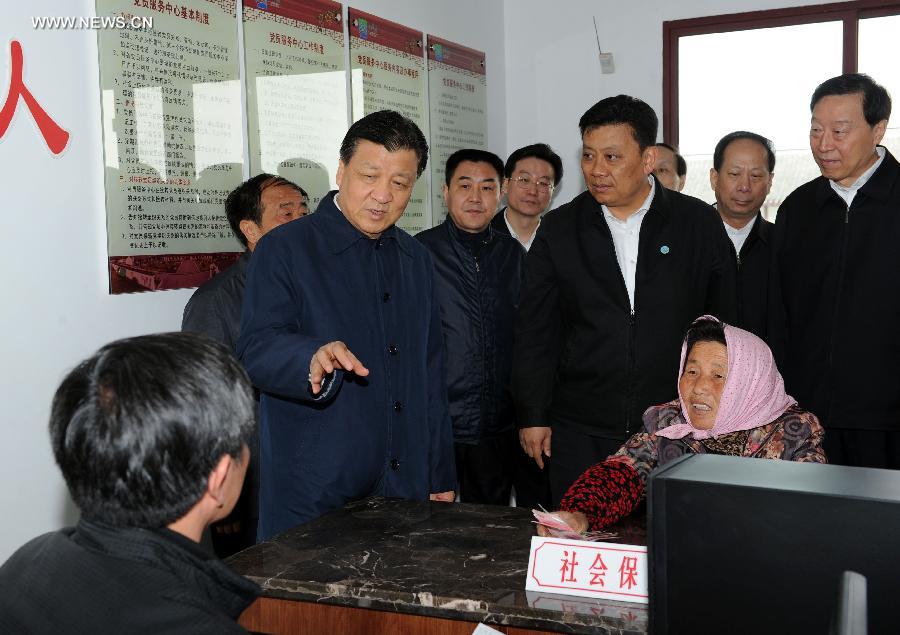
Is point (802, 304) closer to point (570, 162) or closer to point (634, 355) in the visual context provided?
point (634, 355)

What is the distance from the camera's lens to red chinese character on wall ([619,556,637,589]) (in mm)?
1373

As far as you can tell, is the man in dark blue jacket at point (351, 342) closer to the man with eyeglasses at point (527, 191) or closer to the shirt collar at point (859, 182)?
the shirt collar at point (859, 182)

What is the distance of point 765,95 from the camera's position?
16.2ft

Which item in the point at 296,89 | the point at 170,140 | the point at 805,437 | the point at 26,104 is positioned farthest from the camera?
the point at 296,89

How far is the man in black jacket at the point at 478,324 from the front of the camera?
130 inches

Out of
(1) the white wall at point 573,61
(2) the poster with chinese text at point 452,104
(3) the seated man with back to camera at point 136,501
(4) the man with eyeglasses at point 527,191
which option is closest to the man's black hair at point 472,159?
(4) the man with eyeglasses at point 527,191

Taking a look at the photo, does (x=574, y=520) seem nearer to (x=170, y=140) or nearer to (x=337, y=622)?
(x=337, y=622)

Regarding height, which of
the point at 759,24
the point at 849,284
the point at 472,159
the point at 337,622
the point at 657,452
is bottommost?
the point at 337,622

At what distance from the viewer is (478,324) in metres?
3.30

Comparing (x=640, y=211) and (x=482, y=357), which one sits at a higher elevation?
(x=640, y=211)

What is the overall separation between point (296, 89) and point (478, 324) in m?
1.13

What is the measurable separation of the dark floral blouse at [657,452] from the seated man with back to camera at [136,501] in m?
0.97

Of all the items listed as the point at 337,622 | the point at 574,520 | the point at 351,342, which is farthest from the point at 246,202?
the point at 337,622

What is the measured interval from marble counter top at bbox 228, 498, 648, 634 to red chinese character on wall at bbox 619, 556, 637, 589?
3 centimetres
